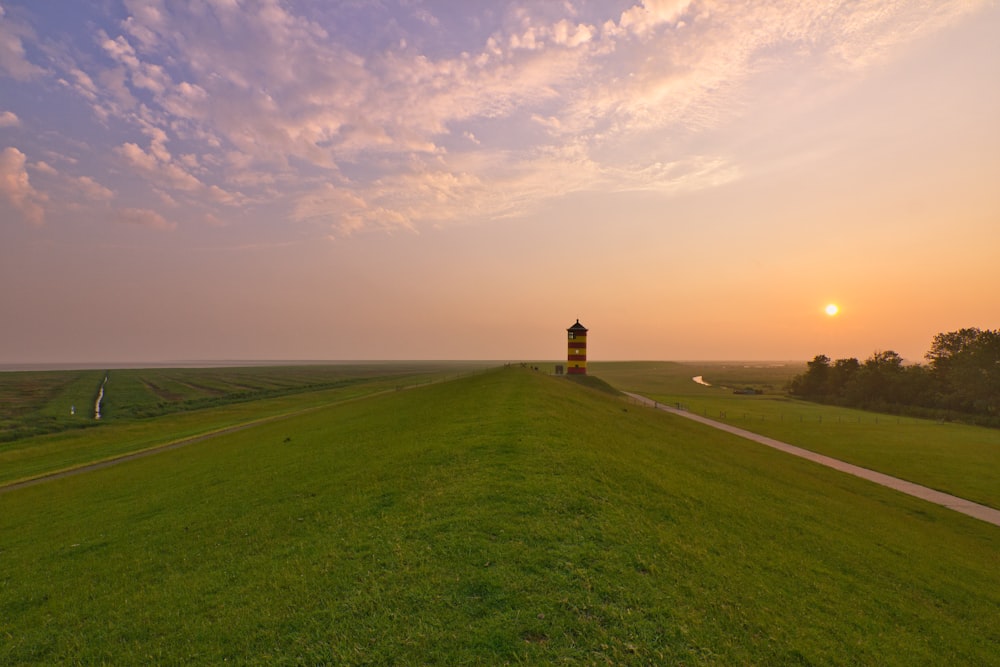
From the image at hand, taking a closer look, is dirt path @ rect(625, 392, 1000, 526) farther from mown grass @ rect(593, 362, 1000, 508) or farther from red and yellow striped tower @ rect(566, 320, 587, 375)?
red and yellow striped tower @ rect(566, 320, 587, 375)

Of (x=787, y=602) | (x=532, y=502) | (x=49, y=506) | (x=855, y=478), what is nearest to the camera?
(x=787, y=602)

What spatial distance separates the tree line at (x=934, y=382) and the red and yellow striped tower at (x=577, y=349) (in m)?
58.6

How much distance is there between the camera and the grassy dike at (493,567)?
6980 mm

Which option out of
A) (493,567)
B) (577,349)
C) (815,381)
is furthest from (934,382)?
(493,567)

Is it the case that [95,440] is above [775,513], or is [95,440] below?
below

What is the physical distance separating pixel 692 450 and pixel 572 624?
19.3 metres

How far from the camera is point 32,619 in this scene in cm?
926

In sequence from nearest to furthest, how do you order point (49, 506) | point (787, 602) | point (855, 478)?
point (787, 602) → point (49, 506) → point (855, 478)

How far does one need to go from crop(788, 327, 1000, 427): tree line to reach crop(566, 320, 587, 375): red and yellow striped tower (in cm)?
5860

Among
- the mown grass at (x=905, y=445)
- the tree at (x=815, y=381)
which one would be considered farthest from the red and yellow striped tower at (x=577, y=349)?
the tree at (x=815, y=381)

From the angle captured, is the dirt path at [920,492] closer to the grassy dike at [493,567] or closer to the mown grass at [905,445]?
the mown grass at [905,445]

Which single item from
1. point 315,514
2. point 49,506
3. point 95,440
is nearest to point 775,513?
point 315,514

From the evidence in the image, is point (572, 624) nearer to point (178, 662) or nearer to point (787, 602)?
point (787, 602)

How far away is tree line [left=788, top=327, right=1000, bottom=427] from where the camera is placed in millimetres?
67312
